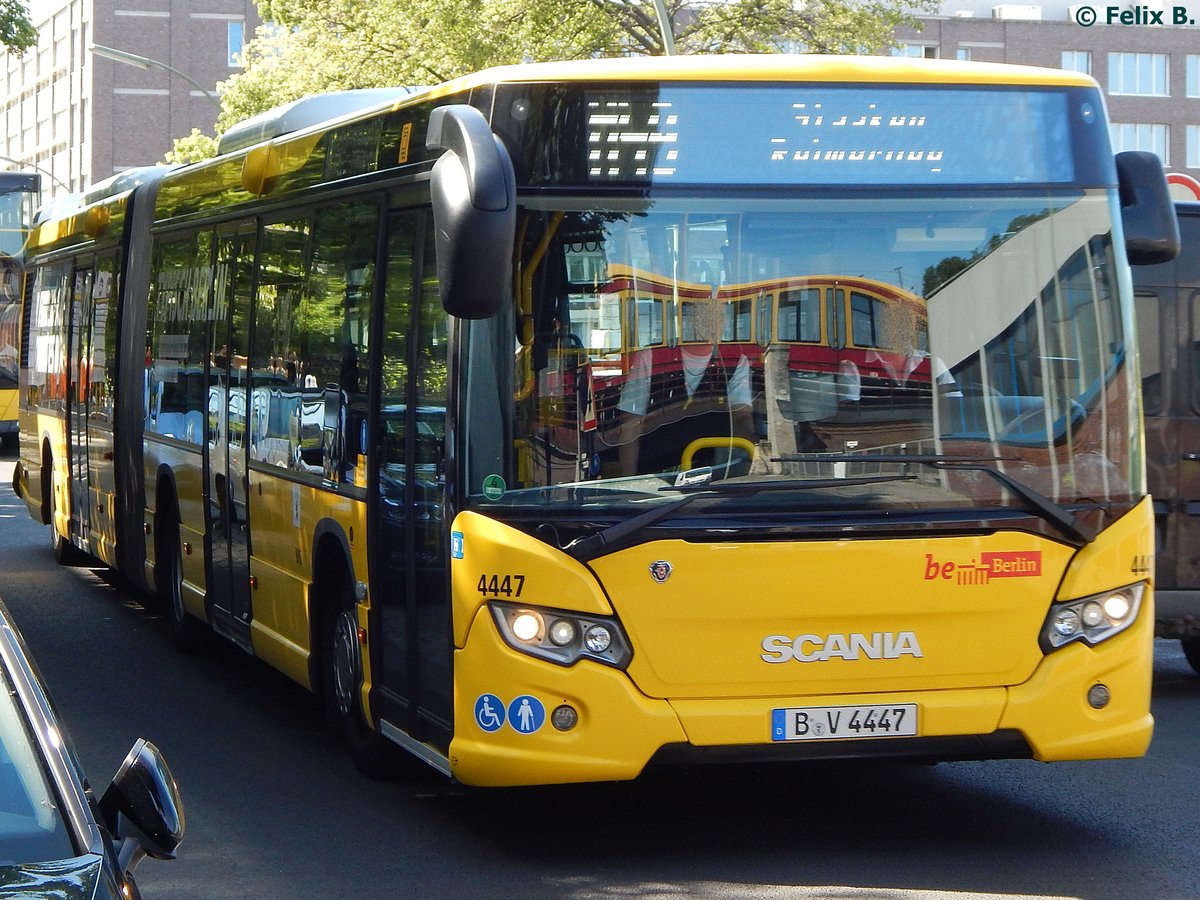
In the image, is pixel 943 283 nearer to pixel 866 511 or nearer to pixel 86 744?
pixel 866 511

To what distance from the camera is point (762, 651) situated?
22.0 feet

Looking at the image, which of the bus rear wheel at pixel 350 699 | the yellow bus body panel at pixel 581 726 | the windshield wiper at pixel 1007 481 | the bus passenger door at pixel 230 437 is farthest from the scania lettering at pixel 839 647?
the bus passenger door at pixel 230 437

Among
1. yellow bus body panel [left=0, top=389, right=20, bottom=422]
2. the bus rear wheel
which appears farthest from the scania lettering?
yellow bus body panel [left=0, top=389, right=20, bottom=422]

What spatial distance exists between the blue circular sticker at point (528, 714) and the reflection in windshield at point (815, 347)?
70 cm

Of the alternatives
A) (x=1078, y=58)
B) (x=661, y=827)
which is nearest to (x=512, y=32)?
(x=661, y=827)

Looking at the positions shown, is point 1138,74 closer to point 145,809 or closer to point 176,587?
point 176,587

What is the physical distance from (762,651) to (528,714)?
80cm

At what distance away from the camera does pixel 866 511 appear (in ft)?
22.2

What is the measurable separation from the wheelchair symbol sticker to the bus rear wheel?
1.55m

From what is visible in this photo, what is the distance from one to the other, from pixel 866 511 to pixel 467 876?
1.78 metres

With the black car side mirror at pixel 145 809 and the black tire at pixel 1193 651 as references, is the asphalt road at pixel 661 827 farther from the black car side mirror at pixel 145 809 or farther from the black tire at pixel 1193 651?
the black car side mirror at pixel 145 809

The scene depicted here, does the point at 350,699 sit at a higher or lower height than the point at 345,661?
lower

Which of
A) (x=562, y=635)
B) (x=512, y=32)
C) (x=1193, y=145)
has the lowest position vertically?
(x=562, y=635)

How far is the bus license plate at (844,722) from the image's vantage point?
6.71m
